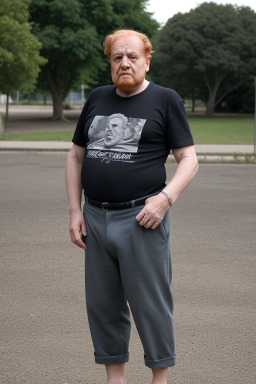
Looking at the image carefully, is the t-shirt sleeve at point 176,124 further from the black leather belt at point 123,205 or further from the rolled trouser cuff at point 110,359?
the rolled trouser cuff at point 110,359

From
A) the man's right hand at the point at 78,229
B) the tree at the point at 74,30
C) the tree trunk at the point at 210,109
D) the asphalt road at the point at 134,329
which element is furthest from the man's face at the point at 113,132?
the tree trunk at the point at 210,109

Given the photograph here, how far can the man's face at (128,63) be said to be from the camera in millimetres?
3117

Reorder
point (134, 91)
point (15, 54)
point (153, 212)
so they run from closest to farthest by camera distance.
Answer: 1. point (153, 212)
2. point (134, 91)
3. point (15, 54)

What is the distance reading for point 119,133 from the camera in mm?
3102

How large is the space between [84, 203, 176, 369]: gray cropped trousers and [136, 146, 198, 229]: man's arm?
0.21 feet

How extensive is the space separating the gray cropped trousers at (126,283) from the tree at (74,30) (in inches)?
1655

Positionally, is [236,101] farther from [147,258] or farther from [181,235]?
[147,258]

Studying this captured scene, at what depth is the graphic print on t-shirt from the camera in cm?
309

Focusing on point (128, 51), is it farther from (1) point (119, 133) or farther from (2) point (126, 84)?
(1) point (119, 133)

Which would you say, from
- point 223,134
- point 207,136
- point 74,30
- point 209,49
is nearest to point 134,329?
point 207,136

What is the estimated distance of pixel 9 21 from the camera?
115ft

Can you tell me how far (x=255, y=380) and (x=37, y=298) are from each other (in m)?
2.14

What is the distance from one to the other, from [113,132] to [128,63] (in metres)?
0.30

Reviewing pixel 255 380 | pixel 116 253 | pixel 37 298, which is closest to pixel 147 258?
pixel 116 253
